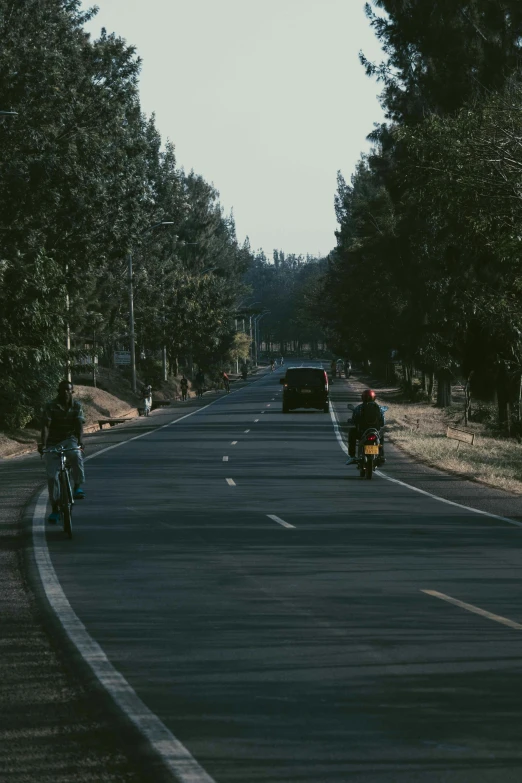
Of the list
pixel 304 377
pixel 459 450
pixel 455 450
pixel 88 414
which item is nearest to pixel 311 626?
pixel 455 450

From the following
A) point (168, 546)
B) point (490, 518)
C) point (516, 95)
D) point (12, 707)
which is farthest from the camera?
point (516, 95)

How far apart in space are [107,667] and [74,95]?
42.4 metres

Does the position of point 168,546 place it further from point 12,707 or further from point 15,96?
point 15,96

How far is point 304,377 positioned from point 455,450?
22708mm

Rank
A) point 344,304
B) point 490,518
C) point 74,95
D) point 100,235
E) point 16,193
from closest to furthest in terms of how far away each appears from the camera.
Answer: point 490,518
point 16,193
point 74,95
point 100,235
point 344,304

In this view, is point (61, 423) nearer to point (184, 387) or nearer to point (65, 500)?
point (65, 500)

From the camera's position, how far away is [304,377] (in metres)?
57.0

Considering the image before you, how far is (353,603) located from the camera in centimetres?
1124

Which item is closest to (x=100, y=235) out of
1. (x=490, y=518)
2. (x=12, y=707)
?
(x=490, y=518)

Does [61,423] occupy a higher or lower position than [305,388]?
higher

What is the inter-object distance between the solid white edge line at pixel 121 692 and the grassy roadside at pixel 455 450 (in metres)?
13.5

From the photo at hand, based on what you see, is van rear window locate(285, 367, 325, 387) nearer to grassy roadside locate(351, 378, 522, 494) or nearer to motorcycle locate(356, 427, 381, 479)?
grassy roadside locate(351, 378, 522, 494)

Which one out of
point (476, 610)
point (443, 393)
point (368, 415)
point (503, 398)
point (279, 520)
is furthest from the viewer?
point (443, 393)

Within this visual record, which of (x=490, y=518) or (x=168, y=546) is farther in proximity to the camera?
(x=490, y=518)
